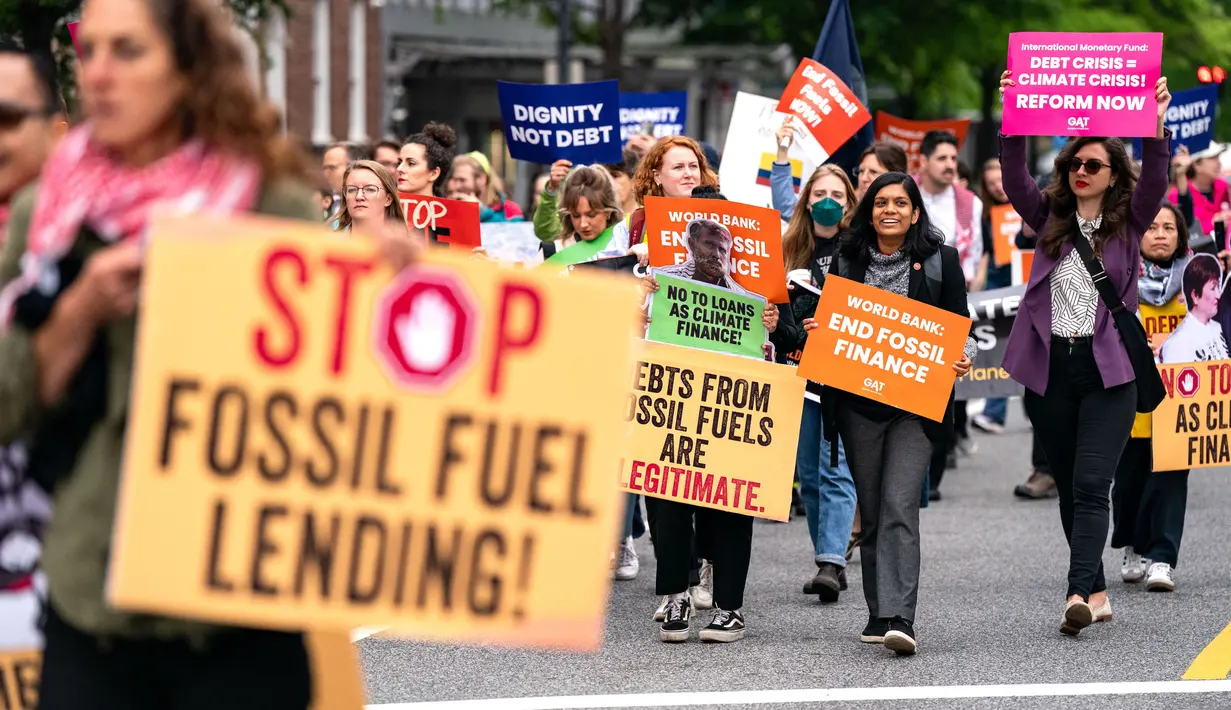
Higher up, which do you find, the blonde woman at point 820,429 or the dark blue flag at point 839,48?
the dark blue flag at point 839,48

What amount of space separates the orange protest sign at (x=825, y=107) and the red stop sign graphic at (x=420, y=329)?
8.38 m

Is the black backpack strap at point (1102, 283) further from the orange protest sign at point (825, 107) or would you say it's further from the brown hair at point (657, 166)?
the orange protest sign at point (825, 107)

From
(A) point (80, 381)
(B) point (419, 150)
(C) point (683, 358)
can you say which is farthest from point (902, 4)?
(A) point (80, 381)

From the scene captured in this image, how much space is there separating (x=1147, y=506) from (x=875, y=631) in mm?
2024

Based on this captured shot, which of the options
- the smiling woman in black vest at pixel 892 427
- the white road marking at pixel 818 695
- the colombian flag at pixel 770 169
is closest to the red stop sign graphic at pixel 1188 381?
the smiling woman in black vest at pixel 892 427

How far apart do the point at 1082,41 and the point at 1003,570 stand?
245 cm

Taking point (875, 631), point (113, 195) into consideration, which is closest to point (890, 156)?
point (875, 631)

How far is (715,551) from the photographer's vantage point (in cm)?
760

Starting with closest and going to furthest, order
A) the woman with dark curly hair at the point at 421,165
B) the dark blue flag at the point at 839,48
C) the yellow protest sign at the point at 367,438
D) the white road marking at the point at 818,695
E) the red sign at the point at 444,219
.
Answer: the yellow protest sign at the point at 367,438 → the white road marking at the point at 818,695 → the red sign at the point at 444,219 → the woman with dark curly hair at the point at 421,165 → the dark blue flag at the point at 839,48

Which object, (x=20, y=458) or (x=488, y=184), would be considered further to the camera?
(x=488, y=184)

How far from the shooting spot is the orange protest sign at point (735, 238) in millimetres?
7777

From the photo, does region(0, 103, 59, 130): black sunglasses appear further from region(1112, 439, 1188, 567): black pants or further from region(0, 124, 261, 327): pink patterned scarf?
region(1112, 439, 1188, 567): black pants

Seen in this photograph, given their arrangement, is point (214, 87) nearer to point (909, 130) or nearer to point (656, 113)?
point (656, 113)

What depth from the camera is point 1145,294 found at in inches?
372
